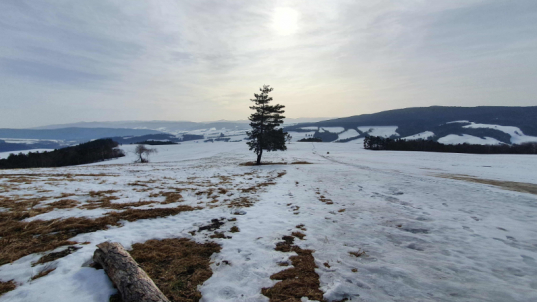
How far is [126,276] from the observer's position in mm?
3838

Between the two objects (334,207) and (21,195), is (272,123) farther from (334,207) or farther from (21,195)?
(21,195)

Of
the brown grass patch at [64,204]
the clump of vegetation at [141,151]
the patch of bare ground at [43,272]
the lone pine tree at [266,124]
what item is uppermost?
the lone pine tree at [266,124]

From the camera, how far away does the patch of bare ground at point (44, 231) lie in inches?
207

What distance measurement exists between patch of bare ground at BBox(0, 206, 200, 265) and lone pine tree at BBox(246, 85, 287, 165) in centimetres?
2363

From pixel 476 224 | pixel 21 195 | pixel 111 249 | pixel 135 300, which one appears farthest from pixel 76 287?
pixel 476 224

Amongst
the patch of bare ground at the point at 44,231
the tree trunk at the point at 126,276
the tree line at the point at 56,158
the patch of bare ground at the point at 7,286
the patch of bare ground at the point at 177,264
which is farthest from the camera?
the tree line at the point at 56,158

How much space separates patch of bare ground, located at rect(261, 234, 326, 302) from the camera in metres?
4.02

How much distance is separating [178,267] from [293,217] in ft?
16.5

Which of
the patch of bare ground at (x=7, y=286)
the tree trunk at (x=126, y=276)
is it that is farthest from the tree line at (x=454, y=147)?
the patch of bare ground at (x=7, y=286)

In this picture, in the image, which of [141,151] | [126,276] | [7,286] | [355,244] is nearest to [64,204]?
[7,286]

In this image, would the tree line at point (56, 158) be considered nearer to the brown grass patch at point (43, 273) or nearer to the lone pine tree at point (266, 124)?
the lone pine tree at point (266, 124)

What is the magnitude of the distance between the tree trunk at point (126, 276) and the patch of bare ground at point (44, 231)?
7.51 ft

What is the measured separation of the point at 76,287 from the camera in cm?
397

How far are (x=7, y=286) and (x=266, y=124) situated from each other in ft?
95.3
